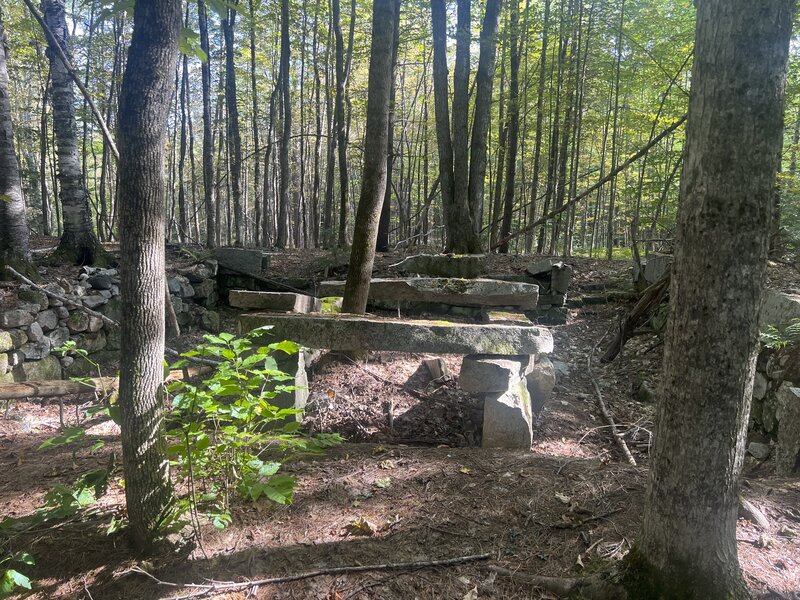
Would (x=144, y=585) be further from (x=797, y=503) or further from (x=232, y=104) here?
(x=232, y=104)

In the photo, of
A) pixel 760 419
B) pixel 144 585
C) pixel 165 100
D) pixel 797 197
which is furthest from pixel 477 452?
pixel 797 197

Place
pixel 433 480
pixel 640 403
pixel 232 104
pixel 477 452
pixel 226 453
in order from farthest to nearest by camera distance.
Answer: pixel 232 104 → pixel 640 403 → pixel 477 452 → pixel 433 480 → pixel 226 453

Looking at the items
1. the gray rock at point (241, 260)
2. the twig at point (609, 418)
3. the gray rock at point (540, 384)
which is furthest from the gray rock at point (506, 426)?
the gray rock at point (241, 260)

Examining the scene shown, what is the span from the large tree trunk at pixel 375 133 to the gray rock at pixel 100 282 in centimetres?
415

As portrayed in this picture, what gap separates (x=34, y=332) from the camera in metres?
5.63

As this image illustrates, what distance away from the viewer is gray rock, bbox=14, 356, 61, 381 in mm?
5477

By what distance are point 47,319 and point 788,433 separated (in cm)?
770

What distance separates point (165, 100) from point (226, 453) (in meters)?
1.78

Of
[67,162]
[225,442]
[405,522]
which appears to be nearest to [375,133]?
[225,442]

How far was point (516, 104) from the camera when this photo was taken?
451 inches

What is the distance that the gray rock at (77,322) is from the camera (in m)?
6.13

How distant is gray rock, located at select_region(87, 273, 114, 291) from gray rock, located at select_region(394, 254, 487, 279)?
4.47 metres

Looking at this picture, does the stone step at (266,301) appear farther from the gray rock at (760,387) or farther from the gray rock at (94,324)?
the gray rock at (760,387)

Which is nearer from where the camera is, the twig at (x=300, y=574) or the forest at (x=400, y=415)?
the forest at (x=400, y=415)
